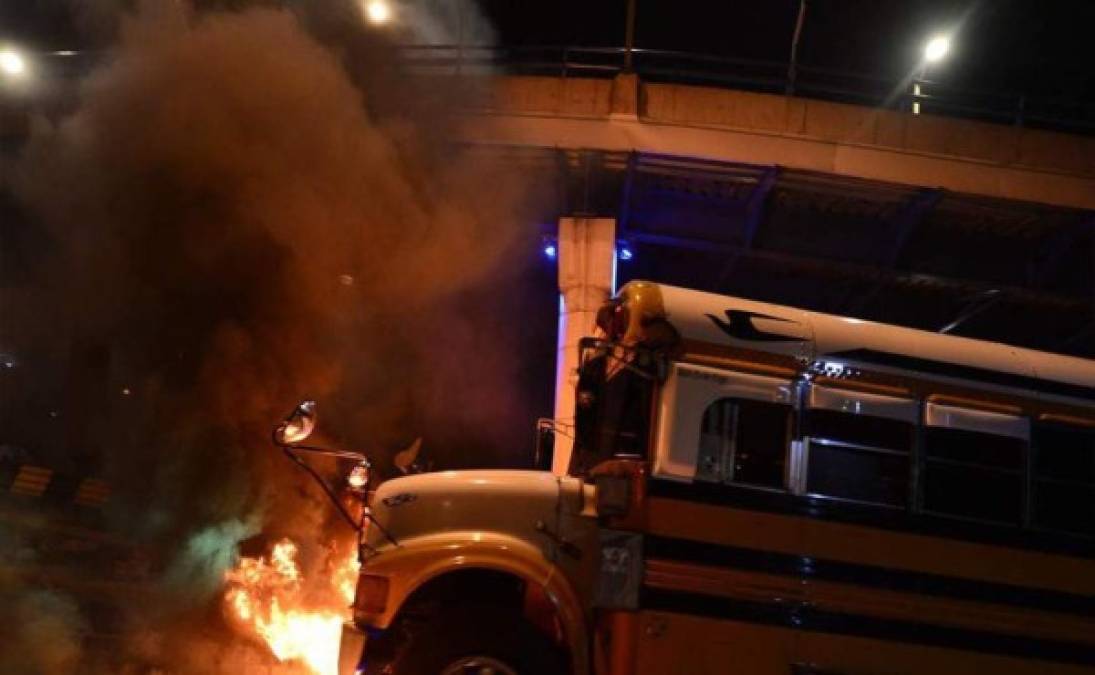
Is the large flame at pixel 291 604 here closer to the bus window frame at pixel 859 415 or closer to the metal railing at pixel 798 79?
the bus window frame at pixel 859 415

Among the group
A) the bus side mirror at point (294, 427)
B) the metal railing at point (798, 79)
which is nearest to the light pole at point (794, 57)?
the metal railing at point (798, 79)

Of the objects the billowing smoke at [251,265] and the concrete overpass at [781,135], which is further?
the concrete overpass at [781,135]

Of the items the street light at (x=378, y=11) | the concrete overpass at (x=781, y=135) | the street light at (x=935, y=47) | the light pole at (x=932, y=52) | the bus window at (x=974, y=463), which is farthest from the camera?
the street light at (x=935, y=47)

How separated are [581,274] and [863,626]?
843 cm

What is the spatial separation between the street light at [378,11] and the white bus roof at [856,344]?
322 inches

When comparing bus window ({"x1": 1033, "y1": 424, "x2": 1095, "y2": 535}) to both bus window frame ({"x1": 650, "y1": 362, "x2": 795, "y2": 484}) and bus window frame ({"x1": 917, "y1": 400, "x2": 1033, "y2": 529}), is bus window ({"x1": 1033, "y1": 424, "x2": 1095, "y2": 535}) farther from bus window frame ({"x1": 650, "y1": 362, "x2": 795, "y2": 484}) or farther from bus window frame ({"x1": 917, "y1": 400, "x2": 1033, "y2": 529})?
A: bus window frame ({"x1": 650, "y1": 362, "x2": 795, "y2": 484})

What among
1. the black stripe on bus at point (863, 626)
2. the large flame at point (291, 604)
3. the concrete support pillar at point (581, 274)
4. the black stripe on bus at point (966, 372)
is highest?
the concrete support pillar at point (581, 274)

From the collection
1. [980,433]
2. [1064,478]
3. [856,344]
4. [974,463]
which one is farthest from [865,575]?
[1064,478]

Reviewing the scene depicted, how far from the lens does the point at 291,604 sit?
678 cm

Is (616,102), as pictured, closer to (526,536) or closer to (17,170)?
(17,170)

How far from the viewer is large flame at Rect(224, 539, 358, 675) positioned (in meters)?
6.48

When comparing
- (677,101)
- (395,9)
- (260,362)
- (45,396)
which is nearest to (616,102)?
(677,101)

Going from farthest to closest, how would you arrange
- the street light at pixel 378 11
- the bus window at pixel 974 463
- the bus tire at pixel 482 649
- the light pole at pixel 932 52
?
the light pole at pixel 932 52 → the street light at pixel 378 11 → the bus window at pixel 974 463 → the bus tire at pixel 482 649

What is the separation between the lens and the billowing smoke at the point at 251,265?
837 cm
